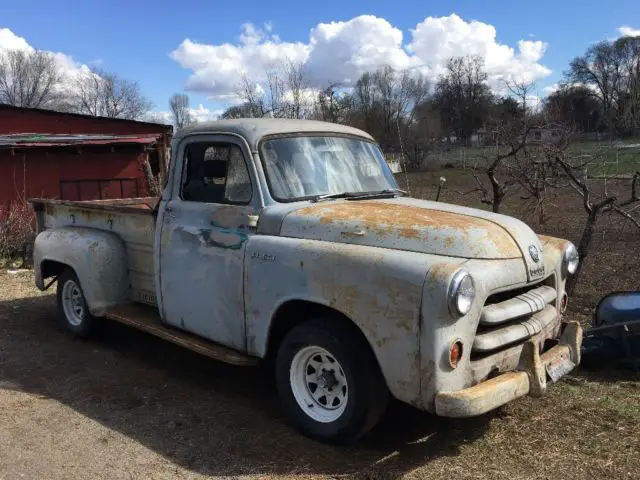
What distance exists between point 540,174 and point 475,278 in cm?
575

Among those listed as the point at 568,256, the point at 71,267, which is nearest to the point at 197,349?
the point at 71,267

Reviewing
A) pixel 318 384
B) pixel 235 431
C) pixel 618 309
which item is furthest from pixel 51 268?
pixel 618 309

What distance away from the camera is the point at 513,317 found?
11.5 ft

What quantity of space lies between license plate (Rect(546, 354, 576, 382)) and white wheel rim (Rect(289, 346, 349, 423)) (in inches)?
50.3

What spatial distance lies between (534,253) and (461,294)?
0.92m

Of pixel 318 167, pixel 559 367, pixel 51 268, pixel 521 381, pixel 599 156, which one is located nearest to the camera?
pixel 521 381

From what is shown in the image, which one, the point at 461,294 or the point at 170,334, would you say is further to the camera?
the point at 170,334

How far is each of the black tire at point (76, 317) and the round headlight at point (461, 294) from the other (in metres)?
4.02

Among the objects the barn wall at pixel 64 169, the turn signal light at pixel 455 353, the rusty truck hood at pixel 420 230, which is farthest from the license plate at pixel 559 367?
the barn wall at pixel 64 169

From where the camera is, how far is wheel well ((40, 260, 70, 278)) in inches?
252

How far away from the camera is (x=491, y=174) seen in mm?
8195

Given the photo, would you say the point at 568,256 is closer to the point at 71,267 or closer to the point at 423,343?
the point at 423,343

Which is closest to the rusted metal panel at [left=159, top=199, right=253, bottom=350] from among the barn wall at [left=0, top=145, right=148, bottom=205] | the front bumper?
the front bumper

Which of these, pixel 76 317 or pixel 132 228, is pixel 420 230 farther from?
pixel 76 317
